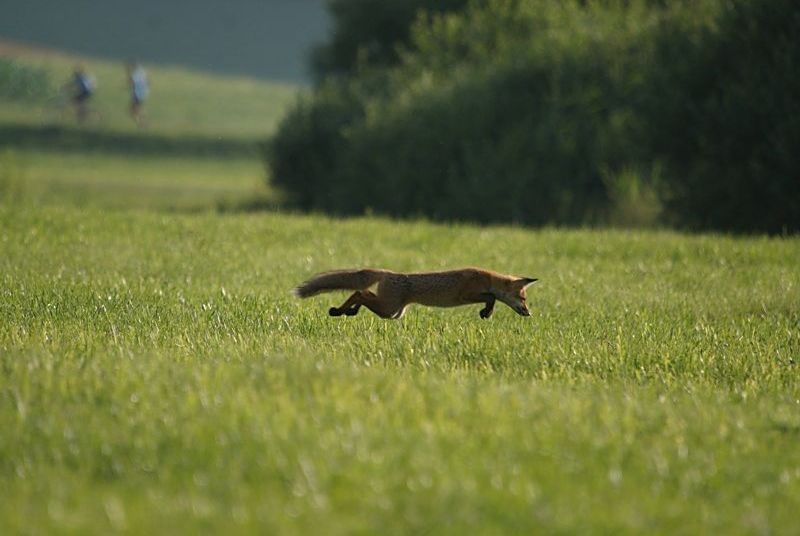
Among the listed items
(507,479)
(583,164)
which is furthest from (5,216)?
(583,164)

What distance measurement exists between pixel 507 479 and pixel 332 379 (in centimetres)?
185

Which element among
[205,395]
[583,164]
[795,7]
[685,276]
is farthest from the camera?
[583,164]

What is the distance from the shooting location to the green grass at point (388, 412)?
6160mm

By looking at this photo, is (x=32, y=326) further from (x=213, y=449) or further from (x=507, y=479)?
(x=507, y=479)

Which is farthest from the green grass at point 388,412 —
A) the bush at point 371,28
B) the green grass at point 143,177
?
the bush at point 371,28

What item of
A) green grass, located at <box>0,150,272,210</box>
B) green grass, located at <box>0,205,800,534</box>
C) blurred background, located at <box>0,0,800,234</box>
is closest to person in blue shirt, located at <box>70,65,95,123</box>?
blurred background, located at <box>0,0,800,234</box>

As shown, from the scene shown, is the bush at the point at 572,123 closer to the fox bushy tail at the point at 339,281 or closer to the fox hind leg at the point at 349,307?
the fox hind leg at the point at 349,307

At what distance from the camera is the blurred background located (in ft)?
90.1

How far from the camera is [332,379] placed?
8109 mm

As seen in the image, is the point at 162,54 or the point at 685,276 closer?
the point at 685,276

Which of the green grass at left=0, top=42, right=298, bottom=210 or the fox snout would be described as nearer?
the fox snout

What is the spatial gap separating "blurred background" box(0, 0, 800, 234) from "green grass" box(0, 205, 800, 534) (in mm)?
14030

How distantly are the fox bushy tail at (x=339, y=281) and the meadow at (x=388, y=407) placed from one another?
1.39 feet

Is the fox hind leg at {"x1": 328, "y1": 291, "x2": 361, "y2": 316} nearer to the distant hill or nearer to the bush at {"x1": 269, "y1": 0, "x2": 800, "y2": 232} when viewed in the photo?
the bush at {"x1": 269, "y1": 0, "x2": 800, "y2": 232}
